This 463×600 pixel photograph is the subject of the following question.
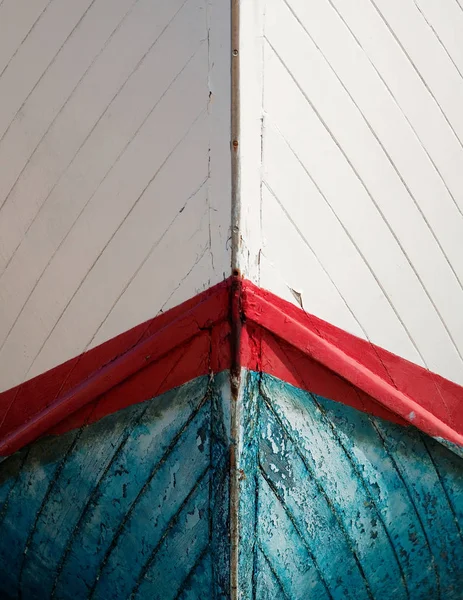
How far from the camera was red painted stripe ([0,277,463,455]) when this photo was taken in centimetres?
172

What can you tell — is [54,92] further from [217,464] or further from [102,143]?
[217,464]

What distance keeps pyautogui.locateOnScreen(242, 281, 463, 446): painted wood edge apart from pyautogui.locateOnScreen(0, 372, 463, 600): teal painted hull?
2.2 inches

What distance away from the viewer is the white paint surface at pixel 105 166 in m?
1.69

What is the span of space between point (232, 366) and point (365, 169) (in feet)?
1.78

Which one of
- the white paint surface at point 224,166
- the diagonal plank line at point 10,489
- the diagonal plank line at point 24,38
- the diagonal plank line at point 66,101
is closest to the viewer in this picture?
the white paint surface at point 224,166

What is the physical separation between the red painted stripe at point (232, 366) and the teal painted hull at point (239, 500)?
36 mm

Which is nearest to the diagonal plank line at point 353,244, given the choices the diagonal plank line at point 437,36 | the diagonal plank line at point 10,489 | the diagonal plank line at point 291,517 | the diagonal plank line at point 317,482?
the diagonal plank line at point 317,482

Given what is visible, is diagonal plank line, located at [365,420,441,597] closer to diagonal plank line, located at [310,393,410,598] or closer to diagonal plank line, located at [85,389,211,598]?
diagonal plank line, located at [310,393,410,598]

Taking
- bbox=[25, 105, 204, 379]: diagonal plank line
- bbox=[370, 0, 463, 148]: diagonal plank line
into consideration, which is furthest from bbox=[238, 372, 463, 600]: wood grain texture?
bbox=[370, 0, 463, 148]: diagonal plank line

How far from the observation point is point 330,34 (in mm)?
1760

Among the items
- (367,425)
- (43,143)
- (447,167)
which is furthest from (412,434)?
(43,143)

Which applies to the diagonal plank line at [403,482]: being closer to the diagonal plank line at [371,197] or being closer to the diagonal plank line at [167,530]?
the diagonal plank line at [371,197]

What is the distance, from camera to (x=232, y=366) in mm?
1724

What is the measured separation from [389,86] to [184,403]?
862 millimetres
